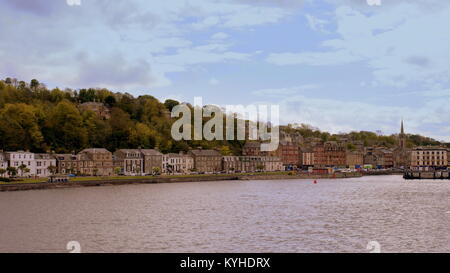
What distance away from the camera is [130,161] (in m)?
130

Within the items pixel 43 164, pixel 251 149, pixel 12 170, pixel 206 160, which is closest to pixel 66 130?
pixel 43 164

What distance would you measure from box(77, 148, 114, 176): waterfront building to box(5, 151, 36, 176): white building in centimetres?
1223

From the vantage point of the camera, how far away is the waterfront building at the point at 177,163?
140 m

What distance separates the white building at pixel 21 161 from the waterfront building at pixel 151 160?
107 ft

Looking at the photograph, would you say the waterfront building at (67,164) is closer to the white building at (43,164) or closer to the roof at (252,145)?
the white building at (43,164)

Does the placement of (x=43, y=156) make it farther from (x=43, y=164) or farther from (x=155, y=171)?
(x=155, y=171)

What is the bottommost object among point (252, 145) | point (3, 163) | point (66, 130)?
point (3, 163)

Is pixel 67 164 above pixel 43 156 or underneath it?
underneath

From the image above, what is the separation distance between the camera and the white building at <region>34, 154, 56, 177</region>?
107 m

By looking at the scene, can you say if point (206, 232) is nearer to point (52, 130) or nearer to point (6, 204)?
point (6, 204)

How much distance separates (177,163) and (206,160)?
12184 mm

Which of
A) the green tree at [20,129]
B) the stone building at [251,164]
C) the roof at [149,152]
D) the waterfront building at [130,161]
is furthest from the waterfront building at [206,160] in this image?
the green tree at [20,129]

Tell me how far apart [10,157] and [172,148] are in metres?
59.9
